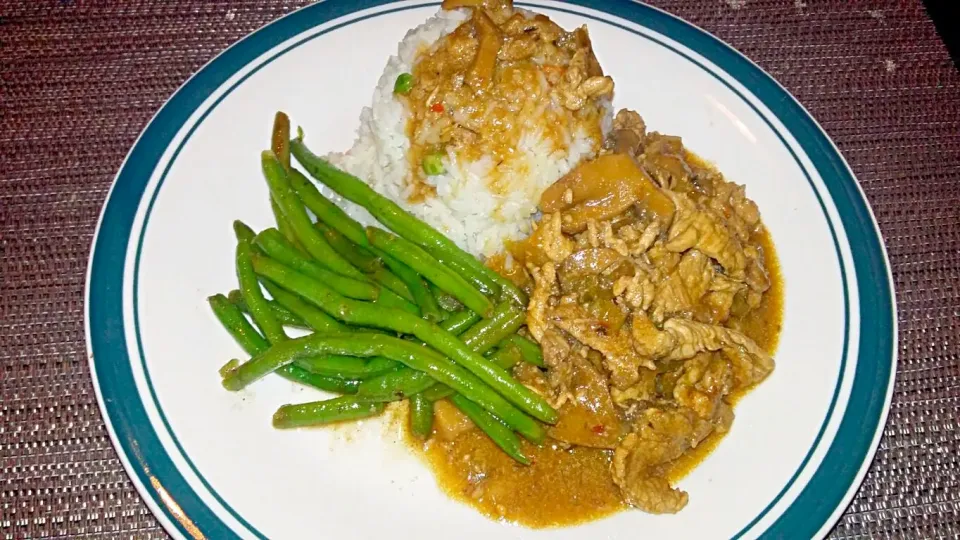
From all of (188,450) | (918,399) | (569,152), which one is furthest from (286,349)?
(918,399)

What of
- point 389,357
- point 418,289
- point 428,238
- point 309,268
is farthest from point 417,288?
point 309,268

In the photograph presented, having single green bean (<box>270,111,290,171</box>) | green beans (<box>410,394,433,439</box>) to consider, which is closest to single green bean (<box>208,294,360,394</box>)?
green beans (<box>410,394,433,439</box>)

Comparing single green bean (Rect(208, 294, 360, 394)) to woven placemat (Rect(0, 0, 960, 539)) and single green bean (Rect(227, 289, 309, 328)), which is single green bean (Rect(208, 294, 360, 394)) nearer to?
single green bean (Rect(227, 289, 309, 328))

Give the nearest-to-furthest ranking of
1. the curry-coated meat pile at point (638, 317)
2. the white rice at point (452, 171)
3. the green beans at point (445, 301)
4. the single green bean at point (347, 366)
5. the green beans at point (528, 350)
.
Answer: the curry-coated meat pile at point (638, 317), the single green bean at point (347, 366), the green beans at point (528, 350), the green beans at point (445, 301), the white rice at point (452, 171)

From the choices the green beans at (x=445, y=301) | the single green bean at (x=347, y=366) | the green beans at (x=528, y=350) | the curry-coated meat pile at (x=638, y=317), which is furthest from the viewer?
the green beans at (x=445, y=301)

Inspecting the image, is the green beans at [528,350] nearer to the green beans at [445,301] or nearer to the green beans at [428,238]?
the green beans at [428,238]

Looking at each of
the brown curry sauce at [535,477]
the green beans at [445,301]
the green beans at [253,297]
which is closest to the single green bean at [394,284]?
the green beans at [445,301]
